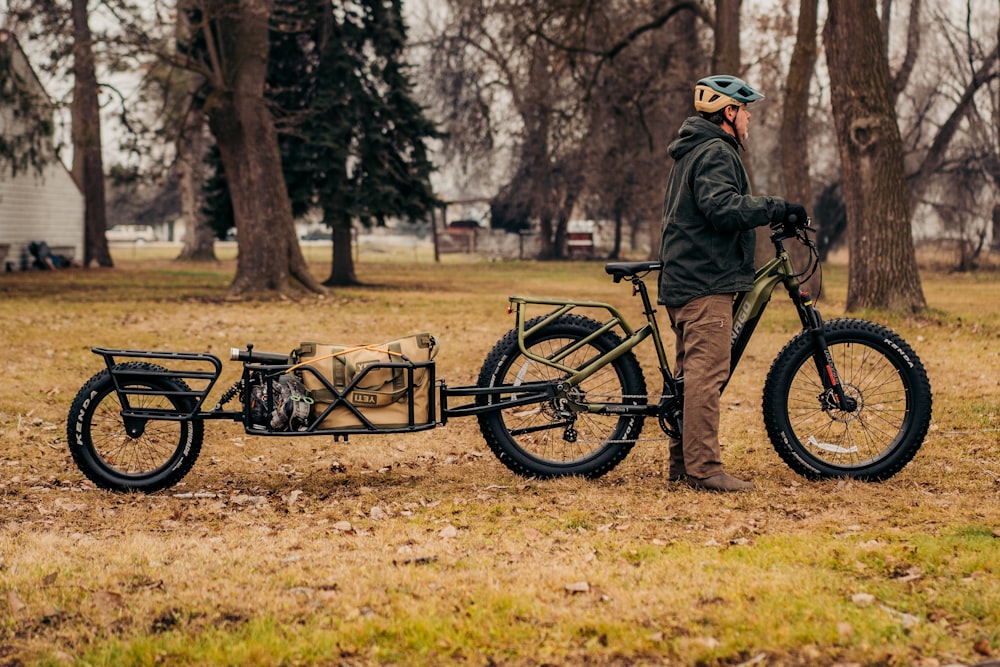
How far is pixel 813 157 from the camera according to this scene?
147ft

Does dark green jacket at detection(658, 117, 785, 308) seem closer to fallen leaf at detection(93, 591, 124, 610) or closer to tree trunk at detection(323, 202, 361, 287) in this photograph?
fallen leaf at detection(93, 591, 124, 610)

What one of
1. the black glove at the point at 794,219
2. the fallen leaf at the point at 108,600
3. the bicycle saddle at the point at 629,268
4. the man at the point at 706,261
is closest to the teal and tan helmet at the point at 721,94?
the man at the point at 706,261

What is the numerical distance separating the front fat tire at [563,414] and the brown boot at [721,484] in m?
0.47

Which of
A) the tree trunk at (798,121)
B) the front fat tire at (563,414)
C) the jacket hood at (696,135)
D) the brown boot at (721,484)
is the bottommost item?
the brown boot at (721,484)

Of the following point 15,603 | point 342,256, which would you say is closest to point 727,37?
point 342,256

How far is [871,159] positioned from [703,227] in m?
9.81

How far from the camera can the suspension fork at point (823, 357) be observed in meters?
6.51

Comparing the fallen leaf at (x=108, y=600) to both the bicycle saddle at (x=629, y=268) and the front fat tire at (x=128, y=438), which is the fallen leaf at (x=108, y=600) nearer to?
the front fat tire at (x=128, y=438)

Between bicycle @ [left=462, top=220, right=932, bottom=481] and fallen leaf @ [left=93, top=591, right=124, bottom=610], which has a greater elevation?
bicycle @ [left=462, top=220, right=932, bottom=481]

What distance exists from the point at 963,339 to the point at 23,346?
10.7 m

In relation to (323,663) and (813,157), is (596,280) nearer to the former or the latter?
(813,157)

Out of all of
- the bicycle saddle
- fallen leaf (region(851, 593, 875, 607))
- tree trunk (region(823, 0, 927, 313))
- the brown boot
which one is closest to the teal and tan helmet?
the bicycle saddle

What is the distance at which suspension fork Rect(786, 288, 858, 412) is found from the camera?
6.51m

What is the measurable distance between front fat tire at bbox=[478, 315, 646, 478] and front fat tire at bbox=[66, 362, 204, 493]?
163 centimetres
